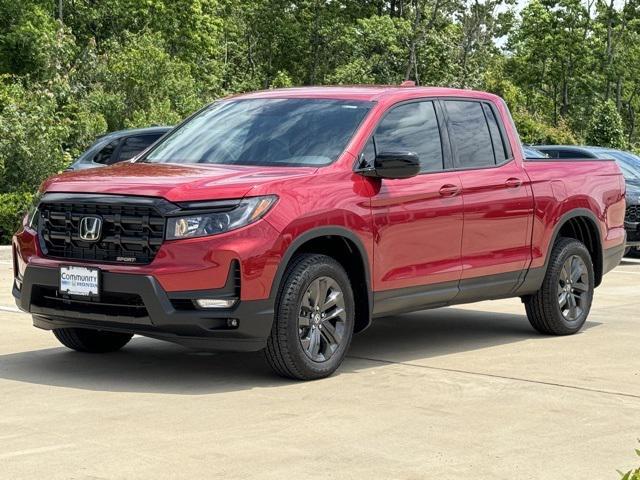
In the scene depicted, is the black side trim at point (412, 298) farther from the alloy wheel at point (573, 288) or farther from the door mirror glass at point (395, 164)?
the alloy wheel at point (573, 288)

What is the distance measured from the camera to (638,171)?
19.9 m

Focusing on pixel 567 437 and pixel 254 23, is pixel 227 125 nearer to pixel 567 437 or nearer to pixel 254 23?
pixel 567 437

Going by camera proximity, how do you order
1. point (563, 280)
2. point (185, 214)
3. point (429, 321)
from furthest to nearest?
1. point (429, 321)
2. point (563, 280)
3. point (185, 214)

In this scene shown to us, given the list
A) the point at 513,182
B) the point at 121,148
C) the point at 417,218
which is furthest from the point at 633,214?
the point at 417,218

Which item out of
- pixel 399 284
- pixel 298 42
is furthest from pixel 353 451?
pixel 298 42

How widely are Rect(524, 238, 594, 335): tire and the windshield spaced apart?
2.33 meters

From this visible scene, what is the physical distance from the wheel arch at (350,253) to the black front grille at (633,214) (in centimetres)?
1025

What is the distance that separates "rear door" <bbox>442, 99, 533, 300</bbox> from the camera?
9789mm

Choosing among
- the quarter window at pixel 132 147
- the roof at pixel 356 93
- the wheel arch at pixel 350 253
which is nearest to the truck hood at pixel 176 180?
the wheel arch at pixel 350 253

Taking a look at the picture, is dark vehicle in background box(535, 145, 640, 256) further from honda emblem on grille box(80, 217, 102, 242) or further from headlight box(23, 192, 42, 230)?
honda emblem on grille box(80, 217, 102, 242)

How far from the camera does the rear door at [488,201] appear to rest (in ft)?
32.1

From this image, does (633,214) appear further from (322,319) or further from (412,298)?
(322,319)

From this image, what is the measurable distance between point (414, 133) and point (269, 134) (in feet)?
3.42

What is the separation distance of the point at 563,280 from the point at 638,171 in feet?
31.1
